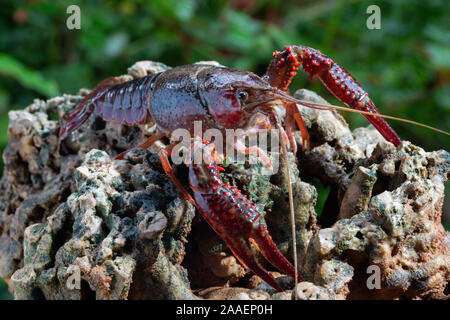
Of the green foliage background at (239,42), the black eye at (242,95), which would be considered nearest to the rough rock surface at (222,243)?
the black eye at (242,95)

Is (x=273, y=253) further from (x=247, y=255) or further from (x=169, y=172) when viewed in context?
(x=169, y=172)

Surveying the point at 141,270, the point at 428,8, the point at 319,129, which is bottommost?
the point at 141,270

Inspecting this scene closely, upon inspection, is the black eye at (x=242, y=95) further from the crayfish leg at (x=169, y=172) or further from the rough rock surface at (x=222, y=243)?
the crayfish leg at (x=169, y=172)

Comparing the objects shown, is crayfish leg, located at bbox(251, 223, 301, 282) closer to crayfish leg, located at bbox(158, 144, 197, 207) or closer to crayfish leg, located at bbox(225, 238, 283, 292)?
crayfish leg, located at bbox(225, 238, 283, 292)

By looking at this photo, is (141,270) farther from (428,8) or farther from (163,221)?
(428,8)
